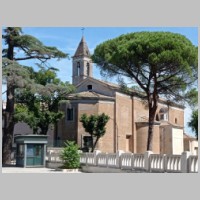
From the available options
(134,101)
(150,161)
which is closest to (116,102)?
(134,101)

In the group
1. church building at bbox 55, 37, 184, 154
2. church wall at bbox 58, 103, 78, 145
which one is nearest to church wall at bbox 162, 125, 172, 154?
church building at bbox 55, 37, 184, 154

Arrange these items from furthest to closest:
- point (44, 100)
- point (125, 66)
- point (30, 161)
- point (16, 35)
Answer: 1. point (44, 100)
2. point (125, 66)
3. point (16, 35)
4. point (30, 161)

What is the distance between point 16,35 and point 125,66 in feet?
25.5

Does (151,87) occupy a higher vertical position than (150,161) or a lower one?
higher

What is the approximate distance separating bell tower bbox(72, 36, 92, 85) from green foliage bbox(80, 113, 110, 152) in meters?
23.8

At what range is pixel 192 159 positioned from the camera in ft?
42.8

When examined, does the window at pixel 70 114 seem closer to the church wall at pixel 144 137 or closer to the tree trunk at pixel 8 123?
the church wall at pixel 144 137

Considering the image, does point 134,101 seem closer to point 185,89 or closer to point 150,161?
point 185,89

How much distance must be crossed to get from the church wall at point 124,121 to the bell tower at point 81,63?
1891 centimetres

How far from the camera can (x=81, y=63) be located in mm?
55625

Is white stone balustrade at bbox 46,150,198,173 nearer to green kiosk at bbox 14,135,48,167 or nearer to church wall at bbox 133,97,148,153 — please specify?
green kiosk at bbox 14,135,48,167

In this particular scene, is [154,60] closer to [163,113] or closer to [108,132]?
[108,132]

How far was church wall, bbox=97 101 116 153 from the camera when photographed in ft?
110

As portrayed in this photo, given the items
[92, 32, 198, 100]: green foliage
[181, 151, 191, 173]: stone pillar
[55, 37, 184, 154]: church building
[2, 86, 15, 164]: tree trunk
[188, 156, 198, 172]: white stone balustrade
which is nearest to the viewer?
[188, 156, 198, 172]: white stone balustrade
